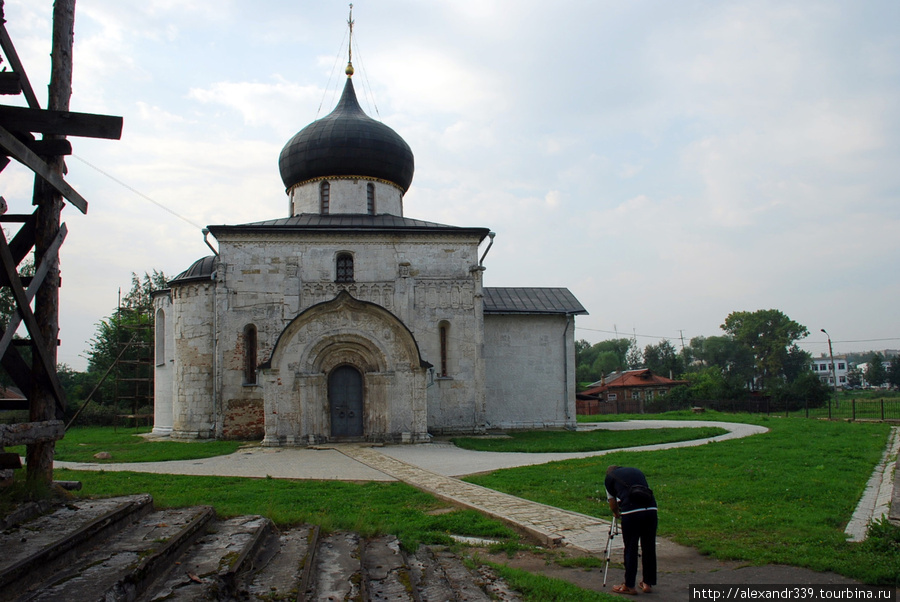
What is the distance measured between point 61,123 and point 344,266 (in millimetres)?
16408

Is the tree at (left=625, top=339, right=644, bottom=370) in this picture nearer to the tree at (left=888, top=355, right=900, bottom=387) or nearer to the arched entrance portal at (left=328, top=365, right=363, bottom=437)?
the tree at (left=888, top=355, right=900, bottom=387)

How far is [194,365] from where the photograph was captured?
21.7 metres

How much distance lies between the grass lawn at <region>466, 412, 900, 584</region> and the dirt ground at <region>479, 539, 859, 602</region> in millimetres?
217

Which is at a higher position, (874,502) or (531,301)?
(531,301)

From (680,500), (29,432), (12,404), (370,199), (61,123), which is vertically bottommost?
(680,500)

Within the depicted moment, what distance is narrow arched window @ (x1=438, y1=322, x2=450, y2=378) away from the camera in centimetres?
2194

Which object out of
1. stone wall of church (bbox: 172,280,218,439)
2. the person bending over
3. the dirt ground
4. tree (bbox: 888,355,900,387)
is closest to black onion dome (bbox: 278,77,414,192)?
stone wall of church (bbox: 172,280,218,439)

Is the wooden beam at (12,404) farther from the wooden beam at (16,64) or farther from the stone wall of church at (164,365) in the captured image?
the stone wall of church at (164,365)

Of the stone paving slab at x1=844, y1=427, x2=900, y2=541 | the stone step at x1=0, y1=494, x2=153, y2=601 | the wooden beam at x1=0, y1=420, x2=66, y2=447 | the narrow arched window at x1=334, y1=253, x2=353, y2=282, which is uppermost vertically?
the narrow arched window at x1=334, y1=253, x2=353, y2=282

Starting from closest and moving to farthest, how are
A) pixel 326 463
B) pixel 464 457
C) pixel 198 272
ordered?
pixel 326 463 < pixel 464 457 < pixel 198 272

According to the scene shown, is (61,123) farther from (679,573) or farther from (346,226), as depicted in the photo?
(346,226)

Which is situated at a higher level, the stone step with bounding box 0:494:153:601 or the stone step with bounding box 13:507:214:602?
the stone step with bounding box 0:494:153:601

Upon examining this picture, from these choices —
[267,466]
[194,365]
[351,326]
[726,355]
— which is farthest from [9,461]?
[726,355]

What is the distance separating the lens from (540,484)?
11.1 metres
